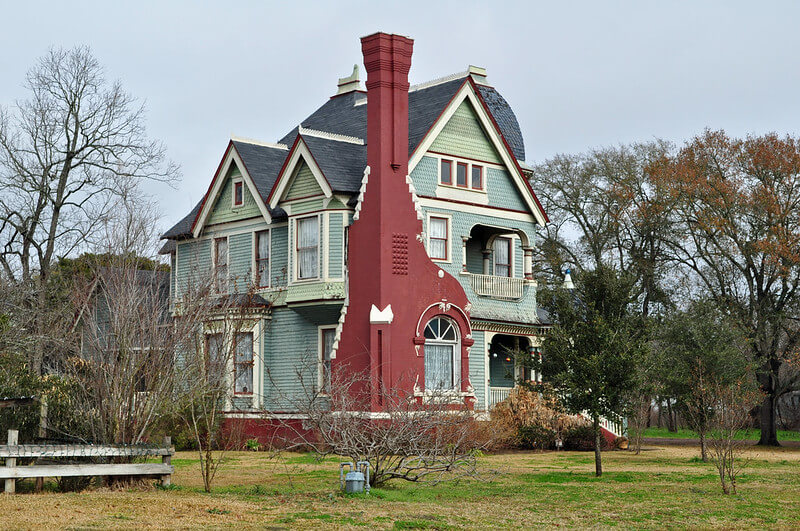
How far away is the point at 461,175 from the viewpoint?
36.8 metres

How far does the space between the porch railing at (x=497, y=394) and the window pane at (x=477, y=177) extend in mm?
6945

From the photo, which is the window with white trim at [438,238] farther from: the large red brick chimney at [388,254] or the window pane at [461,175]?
the large red brick chimney at [388,254]

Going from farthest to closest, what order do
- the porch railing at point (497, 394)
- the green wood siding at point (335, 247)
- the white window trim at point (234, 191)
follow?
the white window trim at point (234, 191), the porch railing at point (497, 394), the green wood siding at point (335, 247)

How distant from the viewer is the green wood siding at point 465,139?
36062 millimetres

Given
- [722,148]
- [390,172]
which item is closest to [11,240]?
[390,172]

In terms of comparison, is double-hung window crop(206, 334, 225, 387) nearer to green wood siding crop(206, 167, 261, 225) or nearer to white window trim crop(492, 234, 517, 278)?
green wood siding crop(206, 167, 261, 225)

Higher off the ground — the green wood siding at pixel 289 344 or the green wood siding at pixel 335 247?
the green wood siding at pixel 335 247

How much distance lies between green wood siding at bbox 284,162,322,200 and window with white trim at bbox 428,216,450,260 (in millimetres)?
4044

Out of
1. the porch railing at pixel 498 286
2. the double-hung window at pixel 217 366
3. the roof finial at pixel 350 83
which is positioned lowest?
the double-hung window at pixel 217 366

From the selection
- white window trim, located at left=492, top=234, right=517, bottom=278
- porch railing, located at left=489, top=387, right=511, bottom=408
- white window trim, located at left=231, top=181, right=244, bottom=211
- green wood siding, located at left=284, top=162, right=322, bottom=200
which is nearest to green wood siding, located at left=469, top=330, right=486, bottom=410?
porch railing, located at left=489, top=387, right=511, bottom=408

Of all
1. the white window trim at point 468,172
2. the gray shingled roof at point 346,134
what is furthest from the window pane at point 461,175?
the gray shingled roof at point 346,134

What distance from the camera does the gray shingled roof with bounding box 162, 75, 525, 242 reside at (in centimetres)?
3444

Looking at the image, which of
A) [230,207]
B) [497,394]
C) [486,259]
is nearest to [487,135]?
[486,259]

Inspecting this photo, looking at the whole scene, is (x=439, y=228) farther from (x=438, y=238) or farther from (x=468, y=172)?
(x=468, y=172)
